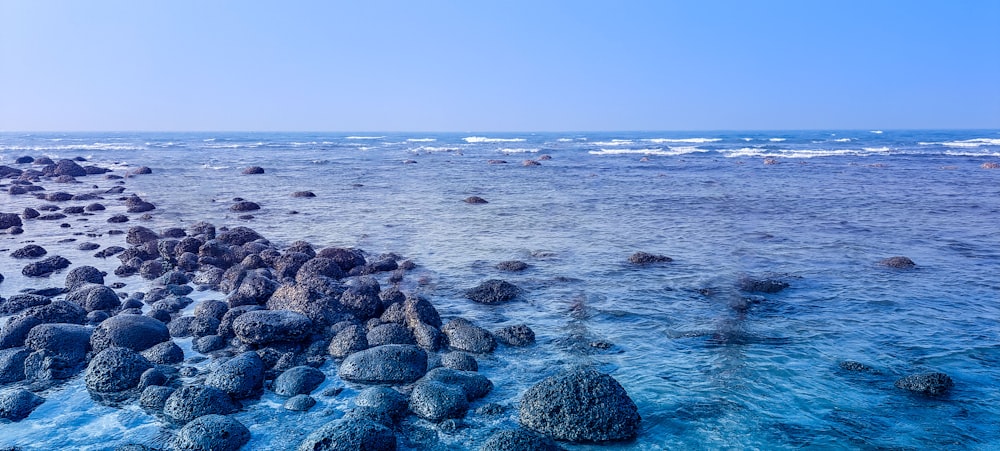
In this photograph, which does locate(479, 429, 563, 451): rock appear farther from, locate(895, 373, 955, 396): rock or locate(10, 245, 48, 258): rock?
locate(10, 245, 48, 258): rock

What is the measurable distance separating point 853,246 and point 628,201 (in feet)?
35.8

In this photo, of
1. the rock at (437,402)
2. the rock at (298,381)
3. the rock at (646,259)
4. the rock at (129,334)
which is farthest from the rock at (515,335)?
the rock at (646,259)

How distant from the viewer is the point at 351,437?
6.26 m

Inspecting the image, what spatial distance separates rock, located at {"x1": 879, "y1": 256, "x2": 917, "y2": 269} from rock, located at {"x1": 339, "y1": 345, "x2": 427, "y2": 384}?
11127 millimetres

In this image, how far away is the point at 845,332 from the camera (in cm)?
1001

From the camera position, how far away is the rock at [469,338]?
30.2 ft

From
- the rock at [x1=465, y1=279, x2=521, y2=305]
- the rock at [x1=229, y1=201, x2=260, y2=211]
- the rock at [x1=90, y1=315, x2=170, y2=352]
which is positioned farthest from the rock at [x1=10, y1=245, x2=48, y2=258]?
the rock at [x1=465, y1=279, x2=521, y2=305]

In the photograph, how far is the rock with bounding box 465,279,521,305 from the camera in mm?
11734

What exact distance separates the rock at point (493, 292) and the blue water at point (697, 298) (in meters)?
0.33

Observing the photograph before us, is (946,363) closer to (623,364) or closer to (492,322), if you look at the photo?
(623,364)

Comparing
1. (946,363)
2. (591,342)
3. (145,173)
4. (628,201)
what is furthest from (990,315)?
(145,173)

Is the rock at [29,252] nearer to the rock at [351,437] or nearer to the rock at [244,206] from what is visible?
the rock at [244,206]

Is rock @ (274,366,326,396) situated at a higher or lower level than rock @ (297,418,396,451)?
lower

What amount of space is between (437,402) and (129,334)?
195 inches
